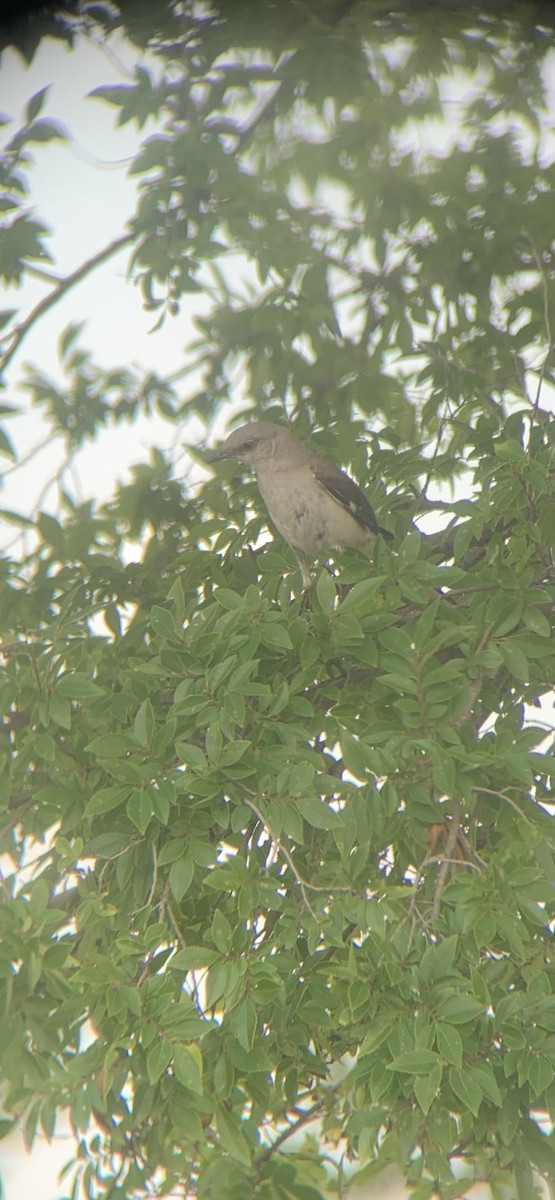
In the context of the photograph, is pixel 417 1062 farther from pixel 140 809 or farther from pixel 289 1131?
pixel 140 809

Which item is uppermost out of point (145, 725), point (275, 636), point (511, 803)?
point (275, 636)

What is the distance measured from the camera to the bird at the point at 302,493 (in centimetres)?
202

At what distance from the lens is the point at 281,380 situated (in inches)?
82.5

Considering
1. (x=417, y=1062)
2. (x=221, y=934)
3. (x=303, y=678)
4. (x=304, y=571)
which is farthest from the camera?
(x=304, y=571)

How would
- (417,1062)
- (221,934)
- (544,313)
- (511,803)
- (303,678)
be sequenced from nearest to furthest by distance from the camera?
(417,1062) < (221,934) < (511,803) < (303,678) < (544,313)

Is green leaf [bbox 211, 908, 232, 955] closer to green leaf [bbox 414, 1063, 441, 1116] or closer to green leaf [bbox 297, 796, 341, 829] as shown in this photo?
green leaf [bbox 297, 796, 341, 829]

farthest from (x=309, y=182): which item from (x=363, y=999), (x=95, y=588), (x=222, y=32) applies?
(x=363, y=999)

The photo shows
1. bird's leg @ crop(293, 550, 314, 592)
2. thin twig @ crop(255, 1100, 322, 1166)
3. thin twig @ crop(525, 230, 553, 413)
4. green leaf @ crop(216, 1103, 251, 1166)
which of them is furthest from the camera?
thin twig @ crop(525, 230, 553, 413)

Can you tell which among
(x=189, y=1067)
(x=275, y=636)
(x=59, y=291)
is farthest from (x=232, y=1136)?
(x=59, y=291)

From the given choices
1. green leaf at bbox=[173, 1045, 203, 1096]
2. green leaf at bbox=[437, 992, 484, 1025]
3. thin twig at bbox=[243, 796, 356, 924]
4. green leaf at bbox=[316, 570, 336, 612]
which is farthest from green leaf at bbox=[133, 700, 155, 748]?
green leaf at bbox=[437, 992, 484, 1025]

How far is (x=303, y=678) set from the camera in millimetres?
1642

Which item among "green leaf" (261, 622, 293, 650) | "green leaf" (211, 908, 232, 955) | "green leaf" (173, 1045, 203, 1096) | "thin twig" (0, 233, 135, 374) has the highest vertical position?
"thin twig" (0, 233, 135, 374)

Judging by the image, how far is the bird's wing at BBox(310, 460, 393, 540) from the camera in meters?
2.03

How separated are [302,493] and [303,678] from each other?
0.49 m
